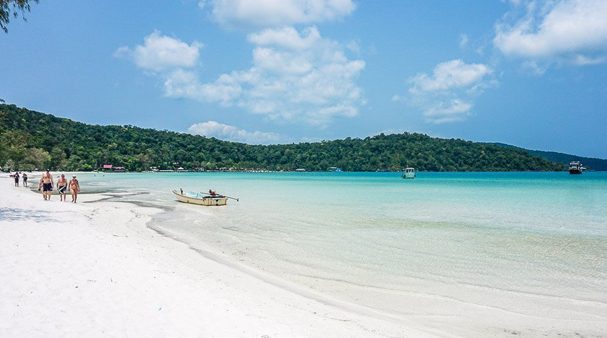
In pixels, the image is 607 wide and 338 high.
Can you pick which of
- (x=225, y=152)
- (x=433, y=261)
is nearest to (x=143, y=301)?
(x=433, y=261)

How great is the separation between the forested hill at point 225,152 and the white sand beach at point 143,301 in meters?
105

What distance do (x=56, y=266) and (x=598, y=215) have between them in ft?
90.2

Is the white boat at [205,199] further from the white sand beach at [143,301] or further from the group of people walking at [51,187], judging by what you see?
the white sand beach at [143,301]

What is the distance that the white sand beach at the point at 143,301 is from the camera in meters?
4.87

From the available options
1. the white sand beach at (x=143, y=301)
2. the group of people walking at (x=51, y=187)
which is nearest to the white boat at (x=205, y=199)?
the group of people walking at (x=51, y=187)

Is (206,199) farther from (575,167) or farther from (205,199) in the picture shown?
(575,167)

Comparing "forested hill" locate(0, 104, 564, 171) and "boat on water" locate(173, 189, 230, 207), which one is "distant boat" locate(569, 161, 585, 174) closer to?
"forested hill" locate(0, 104, 564, 171)

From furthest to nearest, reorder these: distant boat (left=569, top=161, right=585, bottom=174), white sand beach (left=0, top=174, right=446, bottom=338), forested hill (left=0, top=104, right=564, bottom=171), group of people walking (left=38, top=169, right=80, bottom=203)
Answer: distant boat (left=569, top=161, right=585, bottom=174) < forested hill (left=0, top=104, right=564, bottom=171) < group of people walking (left=38, top=169, right=80, bottom=203) < white sand beach (left=0, top=174, right=446, bottom=338)

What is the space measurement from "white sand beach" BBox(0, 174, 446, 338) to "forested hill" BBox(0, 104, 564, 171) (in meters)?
105

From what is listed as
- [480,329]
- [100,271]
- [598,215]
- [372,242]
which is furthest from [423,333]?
[598,215]

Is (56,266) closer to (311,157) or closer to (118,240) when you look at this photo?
(118,240)

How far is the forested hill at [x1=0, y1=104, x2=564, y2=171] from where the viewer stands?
390 feet

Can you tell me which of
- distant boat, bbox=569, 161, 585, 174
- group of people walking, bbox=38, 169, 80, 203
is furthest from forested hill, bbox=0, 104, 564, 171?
group of people walking, bbox=38, 169, 80, 203

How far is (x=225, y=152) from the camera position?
625 feet
